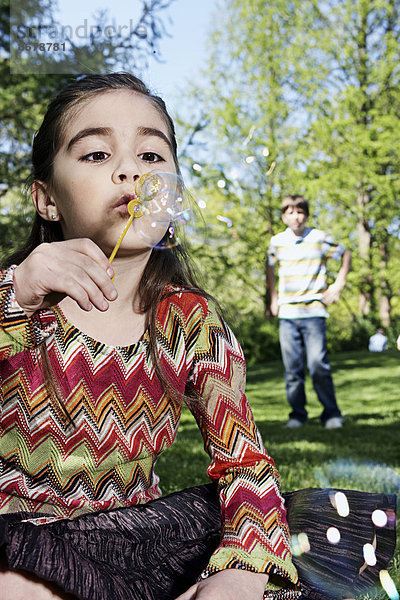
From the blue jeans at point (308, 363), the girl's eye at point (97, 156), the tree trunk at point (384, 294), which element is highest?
the girl's eye at point (97, 156)

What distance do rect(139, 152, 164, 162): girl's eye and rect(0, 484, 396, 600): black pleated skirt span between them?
2.45ft

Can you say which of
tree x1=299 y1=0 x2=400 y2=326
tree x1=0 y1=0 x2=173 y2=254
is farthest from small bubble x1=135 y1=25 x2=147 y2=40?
tree x1=299 y1=0 x2=400 y2=326

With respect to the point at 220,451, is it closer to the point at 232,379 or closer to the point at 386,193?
the point at 232,379

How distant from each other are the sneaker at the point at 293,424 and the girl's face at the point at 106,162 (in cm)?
364

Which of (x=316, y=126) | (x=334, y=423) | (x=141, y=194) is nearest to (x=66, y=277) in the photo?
(x=141, y=194)

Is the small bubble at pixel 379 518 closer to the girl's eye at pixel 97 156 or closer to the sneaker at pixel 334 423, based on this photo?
the girl's eye at pixel 97 156

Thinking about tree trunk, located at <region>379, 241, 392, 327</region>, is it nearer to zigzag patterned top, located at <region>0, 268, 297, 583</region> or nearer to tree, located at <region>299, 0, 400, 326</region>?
tree, located at <region>299, 0, 400, 326</region>

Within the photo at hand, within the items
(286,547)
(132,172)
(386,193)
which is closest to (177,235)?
(132,172)

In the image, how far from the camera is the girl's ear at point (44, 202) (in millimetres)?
1545

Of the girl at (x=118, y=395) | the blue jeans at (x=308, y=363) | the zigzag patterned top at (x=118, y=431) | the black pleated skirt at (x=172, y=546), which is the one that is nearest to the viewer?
the black pleated skirt at (x=172, y=546)

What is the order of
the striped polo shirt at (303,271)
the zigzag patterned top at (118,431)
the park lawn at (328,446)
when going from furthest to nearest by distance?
the striped polo shirt at (303,271) → the park lawn at (328,446) → the zigzag patterned top at (118,431)

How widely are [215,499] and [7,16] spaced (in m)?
6.84

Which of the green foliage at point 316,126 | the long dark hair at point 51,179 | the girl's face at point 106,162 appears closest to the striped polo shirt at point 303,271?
the long dark hair at point 51,179

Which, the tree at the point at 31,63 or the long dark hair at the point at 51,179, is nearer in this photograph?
the long dark hair at the point at 51,179
